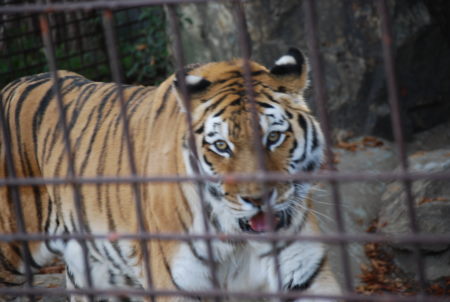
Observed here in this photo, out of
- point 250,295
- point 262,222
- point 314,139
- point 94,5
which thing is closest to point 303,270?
point 262,222

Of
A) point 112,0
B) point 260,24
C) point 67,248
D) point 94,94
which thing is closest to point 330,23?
point 260,24

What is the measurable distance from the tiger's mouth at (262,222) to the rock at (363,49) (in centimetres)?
311

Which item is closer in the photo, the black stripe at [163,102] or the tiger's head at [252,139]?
the tiger's head at [252,139]

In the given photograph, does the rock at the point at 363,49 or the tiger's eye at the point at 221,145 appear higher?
the rock at the point at 363,49

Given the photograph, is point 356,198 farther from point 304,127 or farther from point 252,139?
point 252,139

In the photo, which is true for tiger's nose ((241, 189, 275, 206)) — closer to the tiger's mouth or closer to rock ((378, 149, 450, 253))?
the tiger's mouth

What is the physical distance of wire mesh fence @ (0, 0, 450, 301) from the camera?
5.54 feet

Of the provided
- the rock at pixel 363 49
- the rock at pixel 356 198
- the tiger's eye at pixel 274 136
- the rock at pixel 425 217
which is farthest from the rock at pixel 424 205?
the tiger's eye at pixel 274 136

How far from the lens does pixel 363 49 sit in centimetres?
588

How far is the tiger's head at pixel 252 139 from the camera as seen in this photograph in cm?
285

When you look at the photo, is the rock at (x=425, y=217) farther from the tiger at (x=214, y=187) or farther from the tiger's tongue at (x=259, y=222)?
the tiger's tongue at (x=259, y=222)

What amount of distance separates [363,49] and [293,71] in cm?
296

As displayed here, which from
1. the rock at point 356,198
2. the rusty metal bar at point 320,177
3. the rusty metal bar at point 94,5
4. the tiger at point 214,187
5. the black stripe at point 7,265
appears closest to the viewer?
the rusty metal bar at point 320,177

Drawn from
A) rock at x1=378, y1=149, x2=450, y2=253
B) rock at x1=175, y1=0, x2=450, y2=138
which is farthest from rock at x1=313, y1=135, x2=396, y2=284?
rock at x1=175, y1=0, x2=450, y2=138
